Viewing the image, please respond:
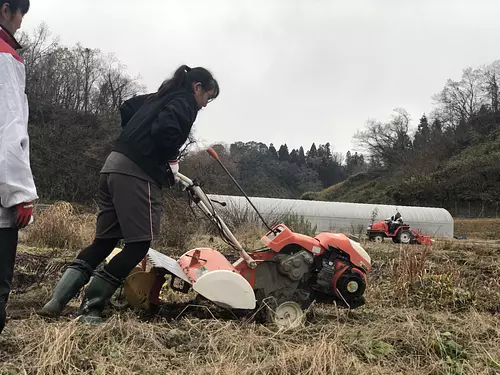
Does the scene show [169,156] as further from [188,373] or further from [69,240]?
[69,240]

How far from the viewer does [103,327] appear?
7.84ft

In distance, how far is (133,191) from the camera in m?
2.74

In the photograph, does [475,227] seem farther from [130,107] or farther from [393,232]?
[130,107]

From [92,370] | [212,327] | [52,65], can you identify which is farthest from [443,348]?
[52,65]

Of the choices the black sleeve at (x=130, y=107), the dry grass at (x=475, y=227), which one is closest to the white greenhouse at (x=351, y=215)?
the dry grass at (x=475, y=227)

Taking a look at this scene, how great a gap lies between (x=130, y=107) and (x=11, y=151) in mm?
1364

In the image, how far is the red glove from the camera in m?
1.89

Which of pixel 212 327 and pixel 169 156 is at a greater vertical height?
pixel 169 156

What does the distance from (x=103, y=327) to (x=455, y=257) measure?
553 centimetres

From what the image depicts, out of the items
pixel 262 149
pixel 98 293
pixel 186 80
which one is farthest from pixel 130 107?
pixel 262 149

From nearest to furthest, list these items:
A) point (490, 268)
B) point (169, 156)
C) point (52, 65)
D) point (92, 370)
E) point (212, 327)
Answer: point (92, 370) → point (212, 327) → point (169, 156) → point (490, 268) → point (52, 65)

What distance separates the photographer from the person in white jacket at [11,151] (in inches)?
72.8

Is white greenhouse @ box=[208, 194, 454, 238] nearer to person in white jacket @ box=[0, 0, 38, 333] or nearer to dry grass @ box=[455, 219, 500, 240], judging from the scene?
dry grass @ box=[455, 219, 500, 240]

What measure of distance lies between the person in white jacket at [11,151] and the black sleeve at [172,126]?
80 cm
